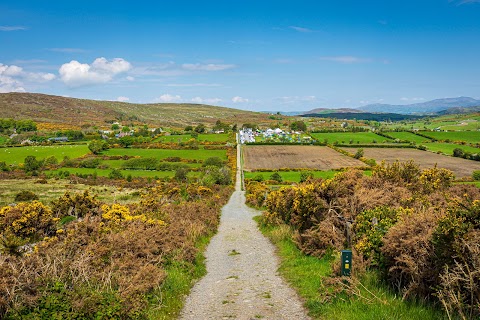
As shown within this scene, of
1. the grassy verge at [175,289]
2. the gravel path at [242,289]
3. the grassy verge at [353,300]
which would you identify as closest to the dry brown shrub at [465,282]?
the grassy verge at [353,300]

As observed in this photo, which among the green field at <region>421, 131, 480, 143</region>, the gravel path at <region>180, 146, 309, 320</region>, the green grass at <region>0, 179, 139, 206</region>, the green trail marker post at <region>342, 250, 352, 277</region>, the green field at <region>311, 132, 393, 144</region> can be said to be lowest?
the green grass at <region>0, 179, 139, 206</region>

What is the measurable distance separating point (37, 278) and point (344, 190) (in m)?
11.1

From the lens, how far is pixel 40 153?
111m

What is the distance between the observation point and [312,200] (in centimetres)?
1519

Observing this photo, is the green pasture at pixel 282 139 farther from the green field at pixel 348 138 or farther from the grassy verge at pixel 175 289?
the grassy verge at pixel 175 289

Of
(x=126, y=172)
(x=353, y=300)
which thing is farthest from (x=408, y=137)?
(x=353, y=300)

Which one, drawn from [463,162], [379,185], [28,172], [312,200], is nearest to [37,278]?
[312,200]

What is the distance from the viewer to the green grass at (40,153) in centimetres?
10456

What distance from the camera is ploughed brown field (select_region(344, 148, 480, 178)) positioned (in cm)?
8205

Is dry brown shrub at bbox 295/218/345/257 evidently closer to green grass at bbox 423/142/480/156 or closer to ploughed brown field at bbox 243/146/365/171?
ploughed brown field at bbox 243/146/365/171

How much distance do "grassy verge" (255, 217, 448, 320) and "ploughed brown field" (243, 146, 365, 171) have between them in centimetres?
7860

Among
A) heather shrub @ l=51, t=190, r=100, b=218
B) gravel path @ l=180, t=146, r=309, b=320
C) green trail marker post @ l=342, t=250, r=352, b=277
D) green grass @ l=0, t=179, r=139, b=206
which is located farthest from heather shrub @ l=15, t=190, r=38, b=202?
green trail marker post @ l=342, t=250, r=352, b=277

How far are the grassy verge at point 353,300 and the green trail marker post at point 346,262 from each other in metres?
0.49

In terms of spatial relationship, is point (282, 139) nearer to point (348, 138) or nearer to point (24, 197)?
point (348, 138)
